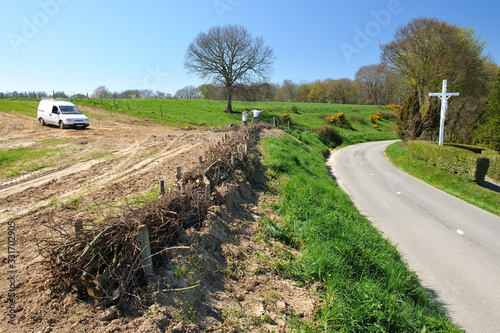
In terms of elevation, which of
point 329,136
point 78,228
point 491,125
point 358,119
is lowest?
point 329,136

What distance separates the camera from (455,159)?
16.4m

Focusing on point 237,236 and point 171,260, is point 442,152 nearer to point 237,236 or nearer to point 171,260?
point 237,236

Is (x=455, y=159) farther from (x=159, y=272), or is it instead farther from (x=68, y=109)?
(x=68, y=109)

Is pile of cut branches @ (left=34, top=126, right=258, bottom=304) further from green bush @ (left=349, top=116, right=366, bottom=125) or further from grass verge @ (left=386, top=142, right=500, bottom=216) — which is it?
green bush @ (left=349, top=116, right=366, bottom=125)

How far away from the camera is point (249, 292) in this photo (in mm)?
4258

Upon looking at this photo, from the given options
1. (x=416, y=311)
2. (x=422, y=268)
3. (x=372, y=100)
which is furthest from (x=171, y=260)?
(x=372, y=100)

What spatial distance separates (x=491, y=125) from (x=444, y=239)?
68.8 ft

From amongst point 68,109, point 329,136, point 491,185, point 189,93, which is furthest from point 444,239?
point 189,93

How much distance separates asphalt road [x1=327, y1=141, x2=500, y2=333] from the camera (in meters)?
5.90

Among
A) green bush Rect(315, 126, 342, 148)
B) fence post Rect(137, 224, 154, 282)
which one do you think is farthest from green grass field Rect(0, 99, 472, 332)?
green bush Rect(315, 126, 342, 148)

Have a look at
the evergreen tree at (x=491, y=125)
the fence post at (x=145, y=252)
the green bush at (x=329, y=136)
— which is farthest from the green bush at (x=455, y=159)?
the fence post at (x=145, y=252)

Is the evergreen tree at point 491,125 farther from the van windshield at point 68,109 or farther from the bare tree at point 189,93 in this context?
the bare tree at point 189,93

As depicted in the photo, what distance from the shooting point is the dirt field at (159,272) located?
3141mm

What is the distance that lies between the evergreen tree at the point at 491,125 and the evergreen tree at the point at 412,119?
5142 millimetres
